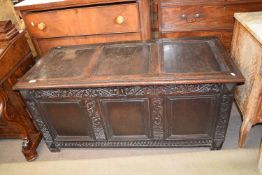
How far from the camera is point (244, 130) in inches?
58.6

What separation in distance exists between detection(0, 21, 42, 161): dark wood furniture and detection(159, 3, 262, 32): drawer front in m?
1.07

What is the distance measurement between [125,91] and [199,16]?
0.85m

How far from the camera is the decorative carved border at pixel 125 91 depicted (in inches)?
49.6

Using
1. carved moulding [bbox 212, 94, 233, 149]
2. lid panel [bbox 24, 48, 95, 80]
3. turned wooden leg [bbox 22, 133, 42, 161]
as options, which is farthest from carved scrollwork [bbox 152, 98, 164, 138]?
turned wooden leg [bbox 22, 133, 42, 161]

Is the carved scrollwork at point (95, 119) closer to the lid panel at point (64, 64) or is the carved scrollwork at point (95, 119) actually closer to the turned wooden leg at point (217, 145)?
the lid panel at point (64, 64)

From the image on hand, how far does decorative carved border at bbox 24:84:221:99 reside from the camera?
1.26 m

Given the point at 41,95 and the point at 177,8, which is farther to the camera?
the point at 177,8

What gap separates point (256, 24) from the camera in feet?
4.32

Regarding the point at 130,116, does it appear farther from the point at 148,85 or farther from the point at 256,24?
the point at 256,24

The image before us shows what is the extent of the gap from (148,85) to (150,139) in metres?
0.47

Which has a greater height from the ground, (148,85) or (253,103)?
(148,85)

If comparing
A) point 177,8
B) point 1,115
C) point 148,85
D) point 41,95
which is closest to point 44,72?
point 41,95

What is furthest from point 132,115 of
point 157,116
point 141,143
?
point 141,143

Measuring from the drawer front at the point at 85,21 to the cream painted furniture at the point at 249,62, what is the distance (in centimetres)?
72
